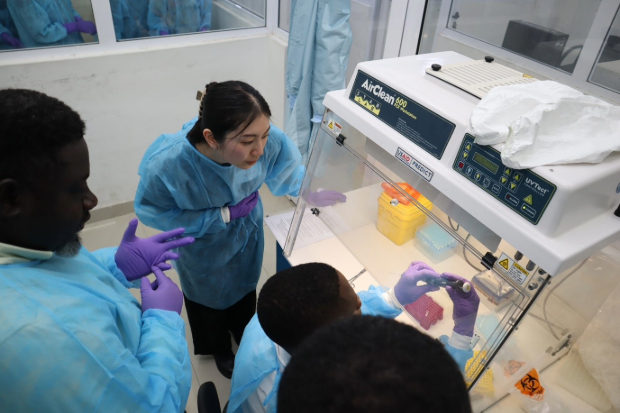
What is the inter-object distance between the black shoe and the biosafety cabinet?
95 centimetres

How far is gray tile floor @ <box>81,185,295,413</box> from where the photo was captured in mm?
2070

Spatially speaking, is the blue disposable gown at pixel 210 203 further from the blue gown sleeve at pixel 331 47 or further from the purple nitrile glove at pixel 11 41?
the purple nitrile glove at pixel 11 41

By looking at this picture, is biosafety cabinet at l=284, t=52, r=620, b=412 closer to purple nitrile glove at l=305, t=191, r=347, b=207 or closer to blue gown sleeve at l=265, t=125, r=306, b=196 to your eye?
purple nitrile glove at l=305, t=191, r=347, b=207

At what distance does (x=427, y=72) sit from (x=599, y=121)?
0.45 meters

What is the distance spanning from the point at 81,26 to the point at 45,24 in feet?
A: 0.63

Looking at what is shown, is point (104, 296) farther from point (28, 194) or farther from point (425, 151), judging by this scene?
point (425, 151)

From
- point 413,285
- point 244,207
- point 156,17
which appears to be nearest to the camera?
point 413,285

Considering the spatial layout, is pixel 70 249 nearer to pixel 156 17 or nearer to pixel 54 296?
pixel 54 296

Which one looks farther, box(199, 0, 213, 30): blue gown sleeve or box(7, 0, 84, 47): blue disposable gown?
box(199, 0, 213, 30): blue gown sleeve

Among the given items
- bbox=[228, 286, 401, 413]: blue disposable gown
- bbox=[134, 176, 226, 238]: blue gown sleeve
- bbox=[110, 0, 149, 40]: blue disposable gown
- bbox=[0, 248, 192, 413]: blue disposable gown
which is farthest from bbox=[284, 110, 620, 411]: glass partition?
bbox=[110, 0, 149, 40]: blue disposable gown

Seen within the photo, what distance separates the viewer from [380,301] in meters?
1.29

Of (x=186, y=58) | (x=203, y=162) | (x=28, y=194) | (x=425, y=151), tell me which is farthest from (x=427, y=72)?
(x=186, y=58)

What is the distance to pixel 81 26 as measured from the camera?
2.49 m

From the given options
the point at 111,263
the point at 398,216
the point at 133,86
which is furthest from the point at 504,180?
the point at 133,86
